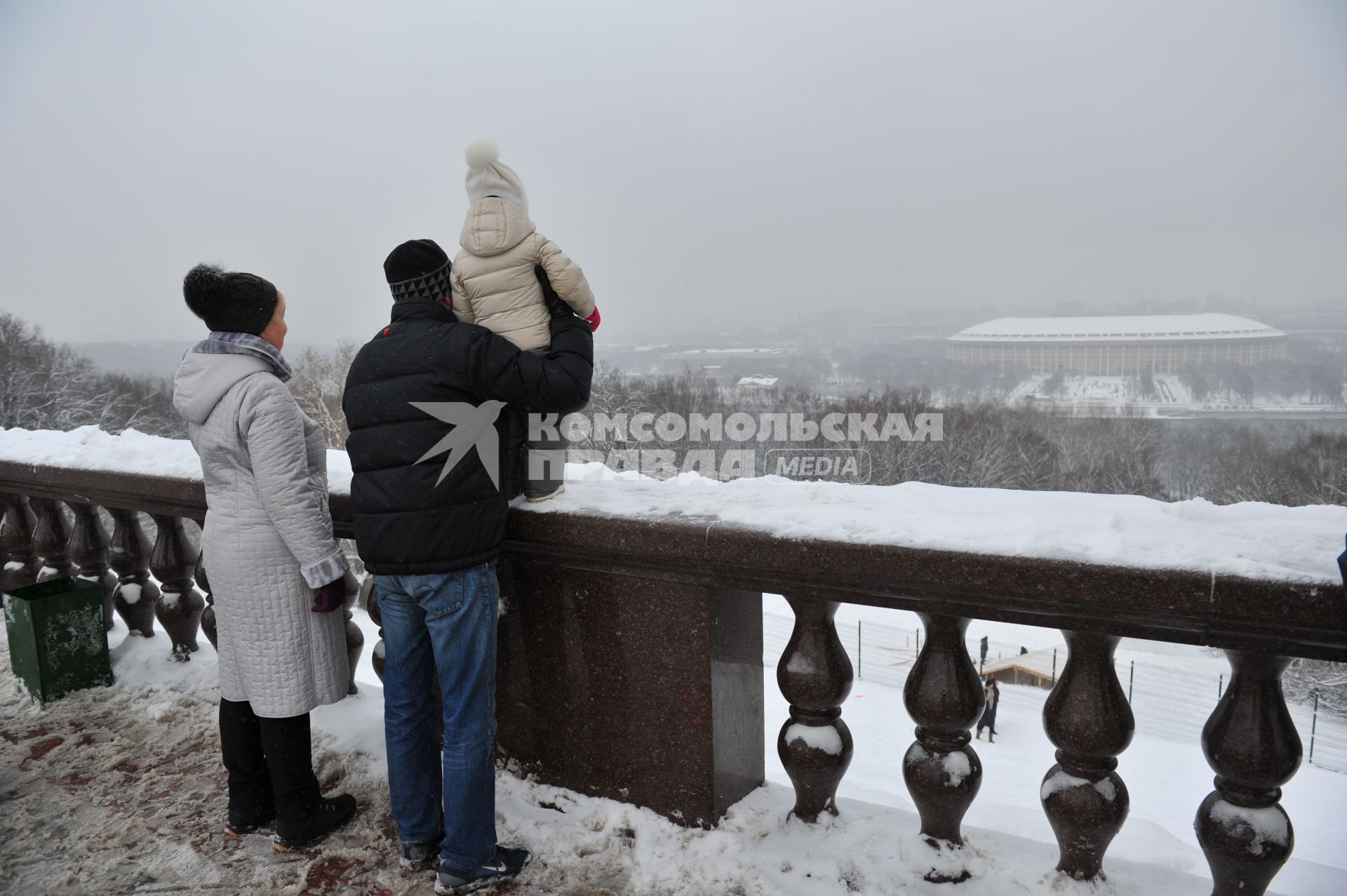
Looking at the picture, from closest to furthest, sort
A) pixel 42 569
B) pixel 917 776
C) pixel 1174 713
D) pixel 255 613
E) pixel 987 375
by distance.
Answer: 1. pixel 917 776
2. pixel 255 613
3. pixel 42 569
4. pixel 1174 713
5. pixel 987 375

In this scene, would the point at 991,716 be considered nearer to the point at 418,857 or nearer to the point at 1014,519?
the point at 418,857

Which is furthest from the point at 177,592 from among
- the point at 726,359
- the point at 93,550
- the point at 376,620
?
the point at 726,359

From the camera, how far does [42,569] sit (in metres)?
4.26

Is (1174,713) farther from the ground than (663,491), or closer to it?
closer to it

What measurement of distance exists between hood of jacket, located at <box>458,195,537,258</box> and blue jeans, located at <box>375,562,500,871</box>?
88 centimetres

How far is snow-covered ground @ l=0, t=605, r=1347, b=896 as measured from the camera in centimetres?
220

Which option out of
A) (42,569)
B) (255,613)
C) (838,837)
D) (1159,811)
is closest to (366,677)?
(42,569)

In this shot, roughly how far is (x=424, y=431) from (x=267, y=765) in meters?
1.29

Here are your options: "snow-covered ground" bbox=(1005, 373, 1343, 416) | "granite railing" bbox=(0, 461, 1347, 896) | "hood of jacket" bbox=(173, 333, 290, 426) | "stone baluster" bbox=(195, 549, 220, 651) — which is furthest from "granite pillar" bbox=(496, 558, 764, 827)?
"snow-covered ground" bbox=(1005, 373, 1343, 416)

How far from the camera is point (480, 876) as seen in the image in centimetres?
234

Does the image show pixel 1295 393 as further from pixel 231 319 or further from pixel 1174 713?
pixel 231 319

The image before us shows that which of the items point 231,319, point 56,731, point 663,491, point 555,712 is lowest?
point 56,731

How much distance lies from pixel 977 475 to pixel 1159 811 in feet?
135

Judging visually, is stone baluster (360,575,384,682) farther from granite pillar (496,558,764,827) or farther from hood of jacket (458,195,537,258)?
hood of jacket (458,195,537,258)
